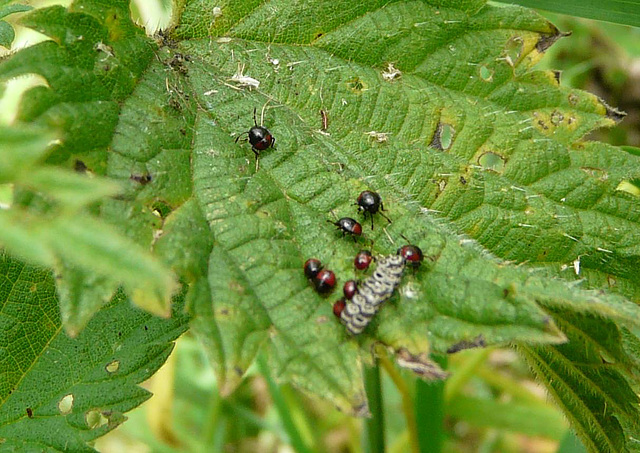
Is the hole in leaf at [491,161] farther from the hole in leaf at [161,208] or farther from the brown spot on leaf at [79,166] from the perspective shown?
the brown spot on leaf at [79,166]

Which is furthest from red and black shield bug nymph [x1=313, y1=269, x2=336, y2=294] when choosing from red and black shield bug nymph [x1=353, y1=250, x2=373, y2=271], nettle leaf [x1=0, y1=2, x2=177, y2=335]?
nettle leaf [x1=0, y1=2, x2=177, y2=335]

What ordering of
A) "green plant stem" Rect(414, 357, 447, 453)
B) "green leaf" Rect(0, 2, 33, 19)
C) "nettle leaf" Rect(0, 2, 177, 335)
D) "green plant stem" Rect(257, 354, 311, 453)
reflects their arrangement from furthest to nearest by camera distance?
"green plant stem" Rect(257, 354, 311, 453) < "green plant stem" Rect(414, 357, 447, 453) < "green leaf" Rect(0, 2, 33, 19) < "nettle leaf" Rect(0, 2, 177, 335)

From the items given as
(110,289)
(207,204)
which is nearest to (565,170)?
(207,204)

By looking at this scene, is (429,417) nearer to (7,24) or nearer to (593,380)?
(593,380)

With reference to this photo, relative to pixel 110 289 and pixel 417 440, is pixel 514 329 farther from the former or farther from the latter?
pixel 417 440

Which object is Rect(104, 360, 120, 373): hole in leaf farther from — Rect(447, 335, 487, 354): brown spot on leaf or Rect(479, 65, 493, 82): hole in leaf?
Rect(479, 65, 493, 82): hole in leaf

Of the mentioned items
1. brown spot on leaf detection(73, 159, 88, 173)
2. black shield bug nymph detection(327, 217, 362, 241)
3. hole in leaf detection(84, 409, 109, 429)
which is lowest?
hole in leaf detection(84, 409, 109, 429)
